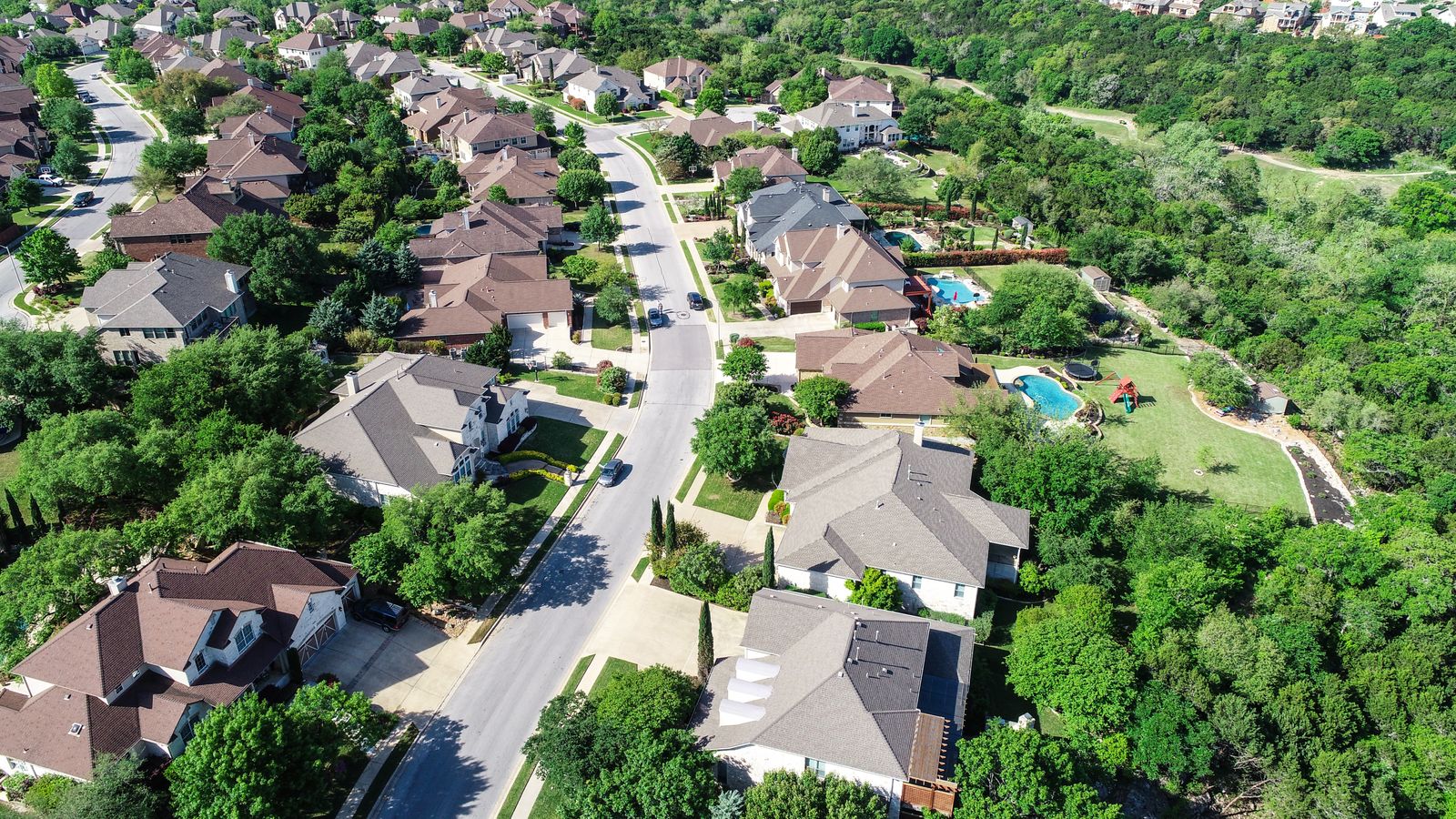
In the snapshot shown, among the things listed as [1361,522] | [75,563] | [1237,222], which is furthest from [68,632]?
[1237,222]

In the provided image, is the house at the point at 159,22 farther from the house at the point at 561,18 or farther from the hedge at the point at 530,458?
the hedge at the point at 530,458

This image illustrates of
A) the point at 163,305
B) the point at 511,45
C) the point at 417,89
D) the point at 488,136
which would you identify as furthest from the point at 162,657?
the point at 511,45

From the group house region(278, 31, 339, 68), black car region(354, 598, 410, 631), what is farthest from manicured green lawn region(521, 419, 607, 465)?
house region(278, 31, 339, 68)

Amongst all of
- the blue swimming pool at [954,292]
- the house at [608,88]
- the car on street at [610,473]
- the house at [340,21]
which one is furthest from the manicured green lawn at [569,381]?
the house at [340,21]

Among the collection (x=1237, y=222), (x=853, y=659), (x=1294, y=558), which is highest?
(x=853, y=659)

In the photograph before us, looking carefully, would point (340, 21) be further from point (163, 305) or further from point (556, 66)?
point (163, 305)

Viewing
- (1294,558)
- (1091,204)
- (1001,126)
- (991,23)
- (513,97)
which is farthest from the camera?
(991,23)

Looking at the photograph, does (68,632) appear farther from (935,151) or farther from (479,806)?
(935,151)
